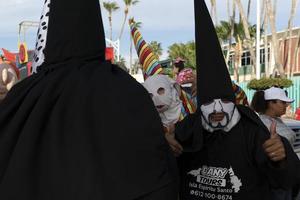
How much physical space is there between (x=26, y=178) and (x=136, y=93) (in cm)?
37

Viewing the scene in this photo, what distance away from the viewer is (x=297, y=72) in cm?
3522

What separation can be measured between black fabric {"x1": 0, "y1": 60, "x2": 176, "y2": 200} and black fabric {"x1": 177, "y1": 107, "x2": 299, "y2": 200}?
5.06 feet

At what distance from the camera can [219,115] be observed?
283 cm

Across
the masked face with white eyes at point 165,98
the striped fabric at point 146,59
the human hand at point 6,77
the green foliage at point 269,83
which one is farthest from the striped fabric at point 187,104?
the green foliage at point 269,83

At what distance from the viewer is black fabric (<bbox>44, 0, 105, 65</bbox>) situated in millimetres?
1333

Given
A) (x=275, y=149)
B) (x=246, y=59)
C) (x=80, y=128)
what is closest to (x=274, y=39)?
(x=246, y=59)

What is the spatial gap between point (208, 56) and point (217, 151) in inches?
23.6

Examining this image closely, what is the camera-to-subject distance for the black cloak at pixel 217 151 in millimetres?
2697

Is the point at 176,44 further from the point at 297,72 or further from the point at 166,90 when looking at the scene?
the point at 166,90

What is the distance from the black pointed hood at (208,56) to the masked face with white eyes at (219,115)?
9 centimetres

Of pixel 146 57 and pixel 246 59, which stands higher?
pixel 146 57

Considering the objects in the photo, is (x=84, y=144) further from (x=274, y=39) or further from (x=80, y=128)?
(x=274, y=39)

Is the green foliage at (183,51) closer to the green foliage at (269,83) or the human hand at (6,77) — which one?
the green foliage at (269,83)

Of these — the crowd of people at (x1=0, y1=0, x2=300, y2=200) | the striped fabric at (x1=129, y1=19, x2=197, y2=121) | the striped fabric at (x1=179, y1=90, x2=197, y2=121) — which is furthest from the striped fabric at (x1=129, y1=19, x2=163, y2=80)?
the crowd of people at (x1=0, y1=0, x2=300, y2=200)
